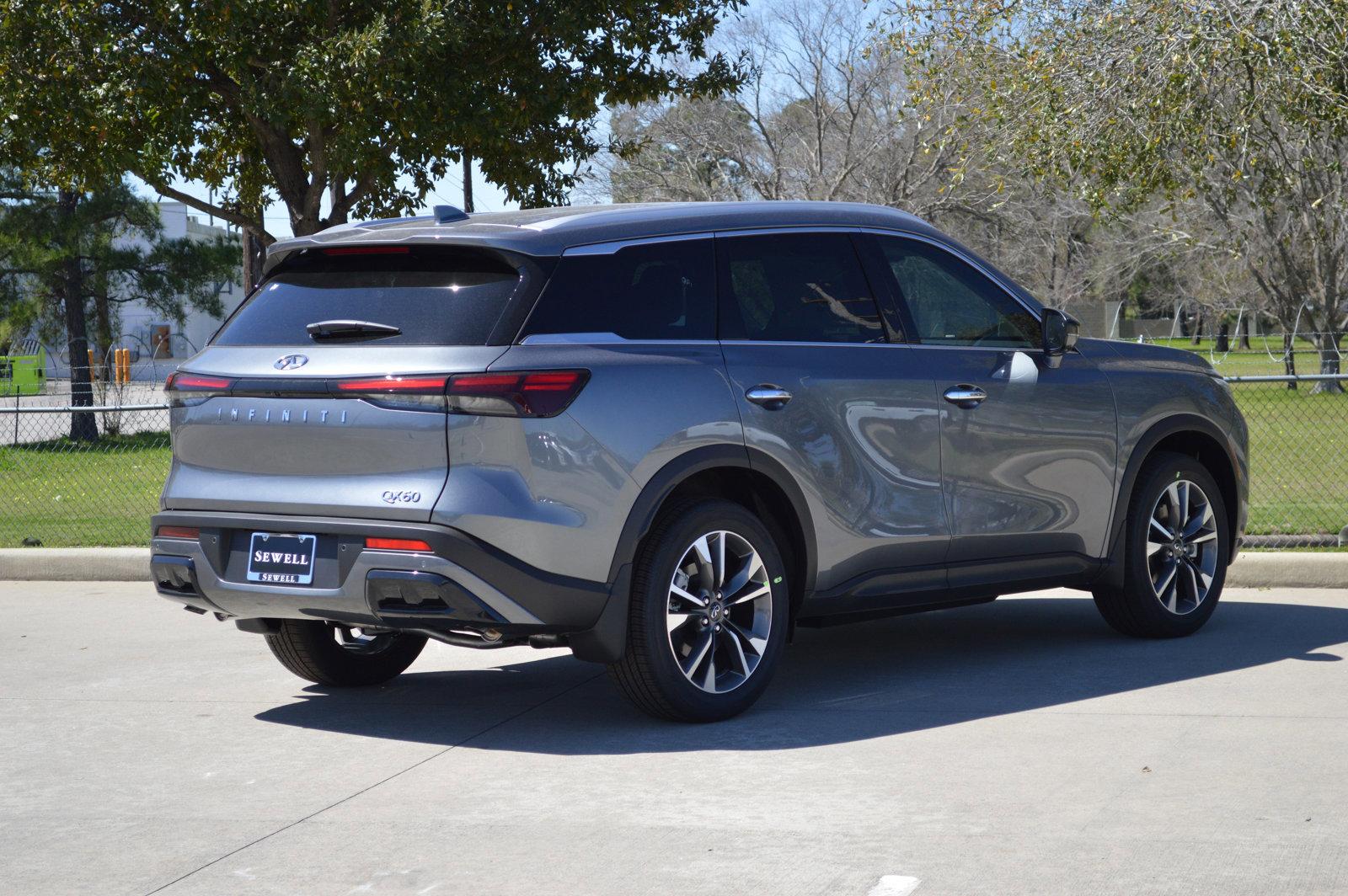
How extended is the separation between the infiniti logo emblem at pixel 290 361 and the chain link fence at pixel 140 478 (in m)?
2.71

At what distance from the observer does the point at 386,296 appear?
5.93 meters

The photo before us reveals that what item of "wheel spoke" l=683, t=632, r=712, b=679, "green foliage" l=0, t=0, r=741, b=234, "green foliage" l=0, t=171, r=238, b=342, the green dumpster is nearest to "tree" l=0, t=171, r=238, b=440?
"green foliage" l=0, t=171, r=238, b=342

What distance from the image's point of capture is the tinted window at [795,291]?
6.38 m

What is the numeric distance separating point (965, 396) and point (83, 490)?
11498mm

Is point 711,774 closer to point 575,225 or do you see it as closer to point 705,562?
point 705,562

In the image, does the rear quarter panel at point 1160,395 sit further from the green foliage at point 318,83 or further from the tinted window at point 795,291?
the green foliage at point 318,83

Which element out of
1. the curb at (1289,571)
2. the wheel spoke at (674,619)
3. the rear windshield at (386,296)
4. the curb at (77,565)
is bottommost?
the curb at (77,565)

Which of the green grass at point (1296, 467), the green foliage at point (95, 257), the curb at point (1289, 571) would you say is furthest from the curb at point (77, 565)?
the green foliage at point (95, 257)

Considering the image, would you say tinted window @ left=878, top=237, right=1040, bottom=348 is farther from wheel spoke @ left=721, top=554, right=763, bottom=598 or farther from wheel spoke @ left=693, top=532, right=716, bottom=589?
wheel spoke @ left=693, top=532, right=716, bottom=589

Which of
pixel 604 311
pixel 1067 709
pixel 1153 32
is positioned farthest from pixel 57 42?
pixel 1067 709

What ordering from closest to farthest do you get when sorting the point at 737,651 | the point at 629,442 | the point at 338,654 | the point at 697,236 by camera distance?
the point at 629,442 < the point at 737,651 < the point at 697,236 < the point at 338,654

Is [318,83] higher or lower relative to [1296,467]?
higher

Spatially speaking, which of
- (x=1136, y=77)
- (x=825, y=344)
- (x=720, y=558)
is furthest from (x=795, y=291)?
(x=1136, y=77)

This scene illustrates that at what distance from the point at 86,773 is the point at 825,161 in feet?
A: 127
